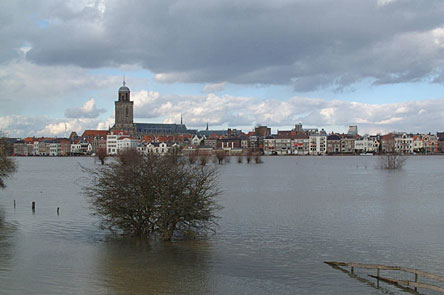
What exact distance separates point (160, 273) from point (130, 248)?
4.04 meters

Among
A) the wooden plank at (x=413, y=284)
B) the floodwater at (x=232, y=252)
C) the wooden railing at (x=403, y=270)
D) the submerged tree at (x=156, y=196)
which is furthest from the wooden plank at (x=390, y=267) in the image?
the submerged tree at (x=156, y=196)

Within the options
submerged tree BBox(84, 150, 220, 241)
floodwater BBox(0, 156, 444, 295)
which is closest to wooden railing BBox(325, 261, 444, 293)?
floodwater BBox(0, 156, 444, 295)

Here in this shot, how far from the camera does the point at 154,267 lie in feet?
66.2

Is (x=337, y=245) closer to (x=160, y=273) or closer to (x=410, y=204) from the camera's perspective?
(x=160, y=273)

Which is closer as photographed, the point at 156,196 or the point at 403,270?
the point at 403,270

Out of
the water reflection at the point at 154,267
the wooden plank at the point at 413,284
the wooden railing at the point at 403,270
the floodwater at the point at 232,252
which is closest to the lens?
the wooden plank at the point at 413,284

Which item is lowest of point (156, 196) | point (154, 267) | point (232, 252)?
point (154, 267)

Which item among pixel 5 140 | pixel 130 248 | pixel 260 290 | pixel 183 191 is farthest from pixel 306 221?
pixel 5 140

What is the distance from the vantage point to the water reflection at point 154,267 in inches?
697

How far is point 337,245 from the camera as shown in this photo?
24.1 metres

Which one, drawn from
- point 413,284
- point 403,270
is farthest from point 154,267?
point 413,284

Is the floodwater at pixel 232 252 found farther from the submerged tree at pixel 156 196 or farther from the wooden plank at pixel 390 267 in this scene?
the submerged tree at pixel 156 196

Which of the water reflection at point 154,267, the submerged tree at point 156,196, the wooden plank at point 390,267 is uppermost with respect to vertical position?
the submerged tree at point 156,196

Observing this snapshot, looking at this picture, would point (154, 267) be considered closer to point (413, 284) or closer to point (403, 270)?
point (403, 270)
